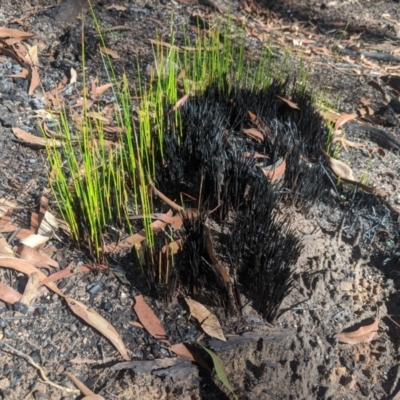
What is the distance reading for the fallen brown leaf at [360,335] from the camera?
212 cm

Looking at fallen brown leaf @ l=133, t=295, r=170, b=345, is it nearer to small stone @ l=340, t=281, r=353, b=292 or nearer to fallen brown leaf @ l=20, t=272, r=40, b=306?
fallen brown leaf @ l=20, t=272, r=40, b=306

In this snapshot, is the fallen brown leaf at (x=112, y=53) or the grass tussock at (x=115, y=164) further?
the fallen brown leaf at (x=112, y=53)

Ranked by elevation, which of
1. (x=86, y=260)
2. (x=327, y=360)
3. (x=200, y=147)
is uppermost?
(x=200, y=147)

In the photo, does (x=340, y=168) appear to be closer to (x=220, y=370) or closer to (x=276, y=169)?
(x=276, y=169)

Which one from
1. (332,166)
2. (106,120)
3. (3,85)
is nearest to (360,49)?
(332,166)

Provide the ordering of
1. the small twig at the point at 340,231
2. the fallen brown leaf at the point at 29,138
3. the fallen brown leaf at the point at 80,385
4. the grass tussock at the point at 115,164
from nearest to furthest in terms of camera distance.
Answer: the fallen brown leaf at the point at 80,385 < the grass tussock at the point at 115,164 < the small twig at the point at 340,231 < the fallen brown leaf at the point at 29,138

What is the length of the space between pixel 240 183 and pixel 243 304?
487mm

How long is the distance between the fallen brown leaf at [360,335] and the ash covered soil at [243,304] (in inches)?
0.6

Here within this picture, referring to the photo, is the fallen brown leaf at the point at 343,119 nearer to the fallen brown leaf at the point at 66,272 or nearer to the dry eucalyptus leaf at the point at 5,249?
the fallen brown leaf at the point at 66,272

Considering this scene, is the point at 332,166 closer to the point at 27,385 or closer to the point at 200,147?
the point at 200,147

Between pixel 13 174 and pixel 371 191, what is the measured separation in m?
1.48

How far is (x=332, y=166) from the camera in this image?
8.98ft

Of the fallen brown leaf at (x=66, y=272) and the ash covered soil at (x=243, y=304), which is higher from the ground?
the fallen brown leaf at (x=66, y=272)

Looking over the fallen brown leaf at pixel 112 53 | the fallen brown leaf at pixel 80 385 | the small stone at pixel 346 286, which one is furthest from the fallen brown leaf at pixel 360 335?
the fallen brown leaf at pixel 112 53
